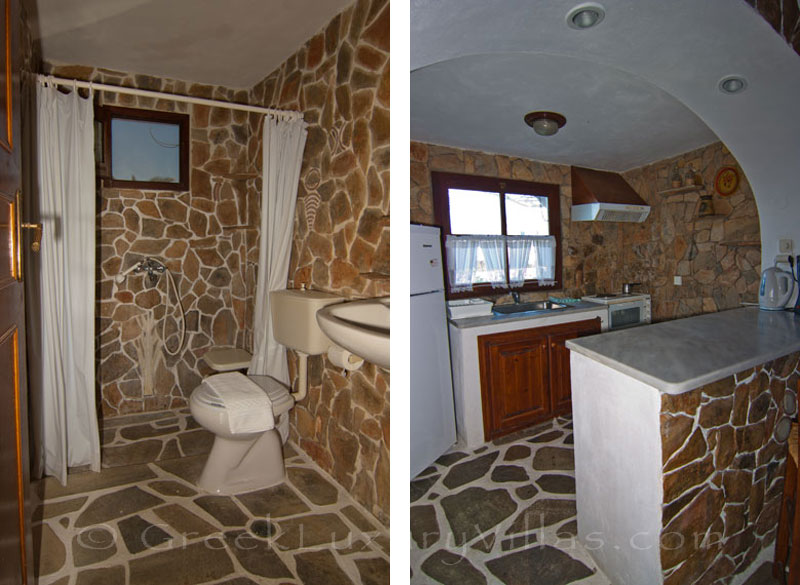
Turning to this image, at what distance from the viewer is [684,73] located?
1.69 ft

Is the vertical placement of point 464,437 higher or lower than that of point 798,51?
lower

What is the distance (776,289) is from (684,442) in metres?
0.21

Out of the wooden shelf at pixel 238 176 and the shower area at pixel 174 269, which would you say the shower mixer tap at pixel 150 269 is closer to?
the shower area at pixel 174 269

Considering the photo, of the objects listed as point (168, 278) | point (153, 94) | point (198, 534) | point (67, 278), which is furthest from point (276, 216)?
point (198, 534)

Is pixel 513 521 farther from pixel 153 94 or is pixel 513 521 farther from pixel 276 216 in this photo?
pixel 153 94

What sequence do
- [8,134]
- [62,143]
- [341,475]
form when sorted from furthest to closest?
[62,143] < [341,475] < [8,134]

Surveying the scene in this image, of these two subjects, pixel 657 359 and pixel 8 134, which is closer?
pixel 657 359

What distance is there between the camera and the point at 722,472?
0.46m

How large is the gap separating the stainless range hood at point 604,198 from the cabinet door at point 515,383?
15 cm

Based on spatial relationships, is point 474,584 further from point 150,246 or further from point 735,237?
point 150,246

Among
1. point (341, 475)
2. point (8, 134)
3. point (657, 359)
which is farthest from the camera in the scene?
point (341, 475)

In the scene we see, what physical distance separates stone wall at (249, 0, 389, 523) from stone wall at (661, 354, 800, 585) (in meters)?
1.19

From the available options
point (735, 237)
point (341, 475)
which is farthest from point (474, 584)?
point (341, 475)

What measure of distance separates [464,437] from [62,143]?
2292mm
